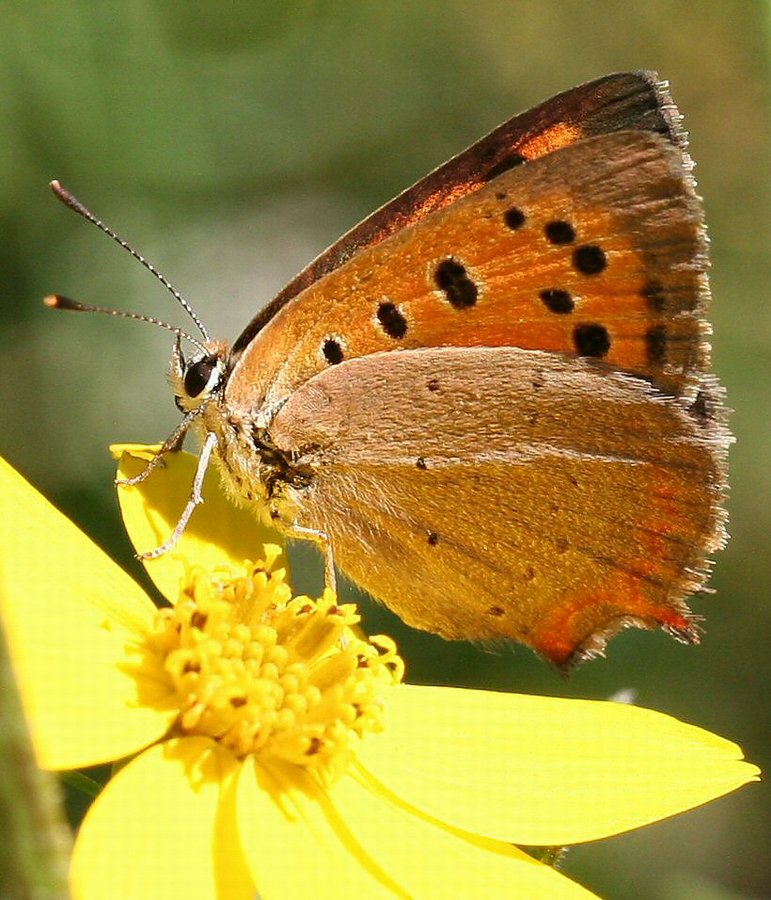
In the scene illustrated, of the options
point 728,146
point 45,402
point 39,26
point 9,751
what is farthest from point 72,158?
point 9,751

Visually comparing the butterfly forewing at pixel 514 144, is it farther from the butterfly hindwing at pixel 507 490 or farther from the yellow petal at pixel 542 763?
the yellow petal at pixel 542 763

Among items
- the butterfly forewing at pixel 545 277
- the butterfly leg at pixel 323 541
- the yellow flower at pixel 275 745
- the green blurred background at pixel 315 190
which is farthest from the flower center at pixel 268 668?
the green blurred background at pixel 315 190

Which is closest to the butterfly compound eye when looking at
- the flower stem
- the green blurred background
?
the green blurred background

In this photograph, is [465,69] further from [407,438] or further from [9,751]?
[9,751]

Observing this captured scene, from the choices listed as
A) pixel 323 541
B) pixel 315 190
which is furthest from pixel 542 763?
pixel 315 190

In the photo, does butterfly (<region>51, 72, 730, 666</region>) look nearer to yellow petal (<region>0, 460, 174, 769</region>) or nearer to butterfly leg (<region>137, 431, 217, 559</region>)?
butterfly leg (<region>137, 431, 217, 559</region>)

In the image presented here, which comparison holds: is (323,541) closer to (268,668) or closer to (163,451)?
(163,451)
